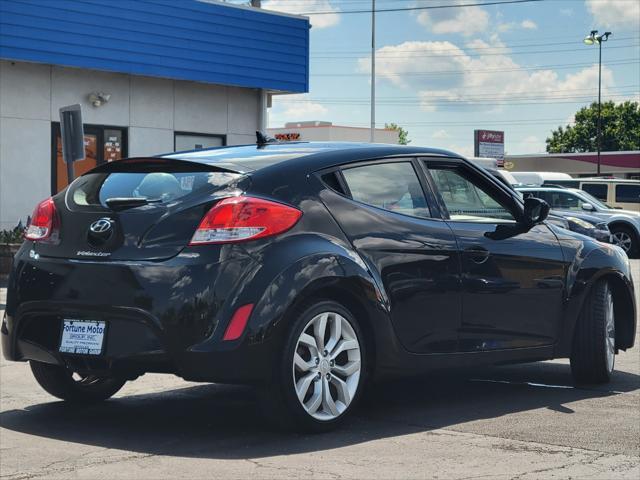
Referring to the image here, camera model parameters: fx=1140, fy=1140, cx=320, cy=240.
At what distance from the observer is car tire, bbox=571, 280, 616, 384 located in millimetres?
7473

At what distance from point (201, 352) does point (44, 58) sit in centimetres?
1682

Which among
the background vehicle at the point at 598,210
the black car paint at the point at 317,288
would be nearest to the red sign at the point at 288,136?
the background vehicle at the point at 598,210

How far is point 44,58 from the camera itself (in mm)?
21156

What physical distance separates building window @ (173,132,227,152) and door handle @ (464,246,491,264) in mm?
18428

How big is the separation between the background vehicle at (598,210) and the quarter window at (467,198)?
20725mm

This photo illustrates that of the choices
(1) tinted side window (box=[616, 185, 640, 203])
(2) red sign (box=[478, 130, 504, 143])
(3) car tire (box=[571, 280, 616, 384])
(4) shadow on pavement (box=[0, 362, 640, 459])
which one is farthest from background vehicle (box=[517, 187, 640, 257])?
(2) red sign (box=[478, 130, 504, 143])

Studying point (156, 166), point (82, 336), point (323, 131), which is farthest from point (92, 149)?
point (323, 131)

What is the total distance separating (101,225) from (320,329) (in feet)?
4.10

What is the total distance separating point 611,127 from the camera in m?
107

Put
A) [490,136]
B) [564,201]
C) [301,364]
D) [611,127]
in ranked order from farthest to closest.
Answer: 1. [611,127]
2. [490,136]
3. [564,201]
4. [301,364]

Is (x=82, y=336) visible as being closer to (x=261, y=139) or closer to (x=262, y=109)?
(x=261, y=139)

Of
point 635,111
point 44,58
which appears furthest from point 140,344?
point 635,111

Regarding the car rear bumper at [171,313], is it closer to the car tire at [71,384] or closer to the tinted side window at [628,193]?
the car tire at [71,384]

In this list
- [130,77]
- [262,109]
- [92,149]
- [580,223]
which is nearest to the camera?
[580,223]
